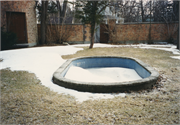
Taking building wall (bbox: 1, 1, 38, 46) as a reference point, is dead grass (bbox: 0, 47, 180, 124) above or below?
below

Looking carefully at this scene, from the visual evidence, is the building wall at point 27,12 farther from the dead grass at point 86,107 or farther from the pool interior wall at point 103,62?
the dead grass at point 86,107

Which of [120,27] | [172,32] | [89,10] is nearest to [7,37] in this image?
[89,10]

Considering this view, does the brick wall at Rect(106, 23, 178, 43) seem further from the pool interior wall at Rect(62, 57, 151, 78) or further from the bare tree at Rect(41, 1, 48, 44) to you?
the pool interior wall at Rect(62, 57, 151, 78)

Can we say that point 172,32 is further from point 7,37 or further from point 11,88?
point 11,88

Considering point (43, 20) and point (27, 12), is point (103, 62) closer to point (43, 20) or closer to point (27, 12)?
point (27, 12)

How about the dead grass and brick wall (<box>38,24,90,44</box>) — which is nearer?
the dead grass

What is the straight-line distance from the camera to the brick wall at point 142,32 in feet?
46.4

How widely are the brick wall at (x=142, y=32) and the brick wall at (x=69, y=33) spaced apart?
3.17m

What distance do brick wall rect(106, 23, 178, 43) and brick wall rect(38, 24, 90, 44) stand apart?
125 inches

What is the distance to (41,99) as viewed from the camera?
288 cm

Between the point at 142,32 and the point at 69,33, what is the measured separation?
6688 millimetres

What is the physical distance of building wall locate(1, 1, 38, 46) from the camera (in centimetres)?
1038

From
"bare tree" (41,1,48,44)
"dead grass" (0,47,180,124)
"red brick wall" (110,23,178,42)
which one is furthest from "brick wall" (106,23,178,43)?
"dead grass" (0,47,180,124)

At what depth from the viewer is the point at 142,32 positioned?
14.3 metres
